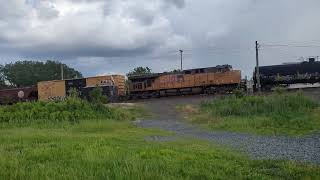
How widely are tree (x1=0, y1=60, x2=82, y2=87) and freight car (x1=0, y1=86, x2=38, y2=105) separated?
51539 mm

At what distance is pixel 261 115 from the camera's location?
3488 centimetres

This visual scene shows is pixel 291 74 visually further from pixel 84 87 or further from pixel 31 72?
pixel 31 72

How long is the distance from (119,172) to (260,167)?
409 centimetres

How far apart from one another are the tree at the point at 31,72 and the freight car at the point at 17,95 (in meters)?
51.5

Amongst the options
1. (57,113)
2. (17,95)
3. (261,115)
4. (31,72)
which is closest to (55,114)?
(57,113)

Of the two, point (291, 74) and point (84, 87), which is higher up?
point (291, 74)

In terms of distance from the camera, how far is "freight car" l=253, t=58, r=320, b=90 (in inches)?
2281

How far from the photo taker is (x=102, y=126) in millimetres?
30688

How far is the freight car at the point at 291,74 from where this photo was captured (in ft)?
190

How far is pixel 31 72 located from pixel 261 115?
102059 millimetres

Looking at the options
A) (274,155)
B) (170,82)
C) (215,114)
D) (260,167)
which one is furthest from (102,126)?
(170,82)

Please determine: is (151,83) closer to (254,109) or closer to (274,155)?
(254,109)

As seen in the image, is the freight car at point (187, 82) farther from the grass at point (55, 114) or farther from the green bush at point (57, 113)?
the green bush at point (57, 113)

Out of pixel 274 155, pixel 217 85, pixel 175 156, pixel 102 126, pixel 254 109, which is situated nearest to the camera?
pixel 175 156
